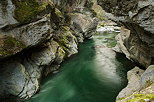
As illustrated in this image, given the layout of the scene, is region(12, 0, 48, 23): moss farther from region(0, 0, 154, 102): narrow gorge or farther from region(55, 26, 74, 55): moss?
region(55, 26, 74, 55): moss

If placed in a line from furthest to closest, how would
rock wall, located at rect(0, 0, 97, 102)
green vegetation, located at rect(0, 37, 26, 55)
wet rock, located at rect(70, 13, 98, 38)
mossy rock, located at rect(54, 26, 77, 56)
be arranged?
1. wet rock, located at rect(70, 13, 98, 38)
2. mossy rock, located at rect(54, 26, 77, 56)
3. rock wall, located at rect(0, 0, 97, 102)
4. green vegetation, located at rect(0, 37, 26, 55)

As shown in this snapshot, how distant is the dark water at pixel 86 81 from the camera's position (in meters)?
13.5

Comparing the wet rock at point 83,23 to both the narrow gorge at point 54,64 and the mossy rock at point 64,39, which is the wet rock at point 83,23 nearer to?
the mossy rock at point 64,39

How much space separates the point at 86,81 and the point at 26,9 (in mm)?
10170

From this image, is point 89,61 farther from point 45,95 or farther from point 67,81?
point 45,95

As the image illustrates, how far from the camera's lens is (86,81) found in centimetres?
1670

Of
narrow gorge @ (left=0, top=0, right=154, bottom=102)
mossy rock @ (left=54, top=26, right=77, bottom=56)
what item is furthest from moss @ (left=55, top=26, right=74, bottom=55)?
narrow gorge @ (left=0, top=0, right=154, bottom=102)

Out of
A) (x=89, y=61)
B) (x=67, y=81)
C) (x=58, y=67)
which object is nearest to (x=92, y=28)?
(x=89, y=61)

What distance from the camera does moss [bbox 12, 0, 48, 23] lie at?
1263cm

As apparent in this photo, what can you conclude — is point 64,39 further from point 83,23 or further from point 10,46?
point 83,23

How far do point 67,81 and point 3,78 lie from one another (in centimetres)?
700

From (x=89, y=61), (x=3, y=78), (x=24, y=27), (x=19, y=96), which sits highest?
(x=24, y=27)

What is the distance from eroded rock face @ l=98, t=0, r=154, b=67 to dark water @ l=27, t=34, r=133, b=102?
11.7 ft

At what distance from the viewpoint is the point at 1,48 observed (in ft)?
37.5
